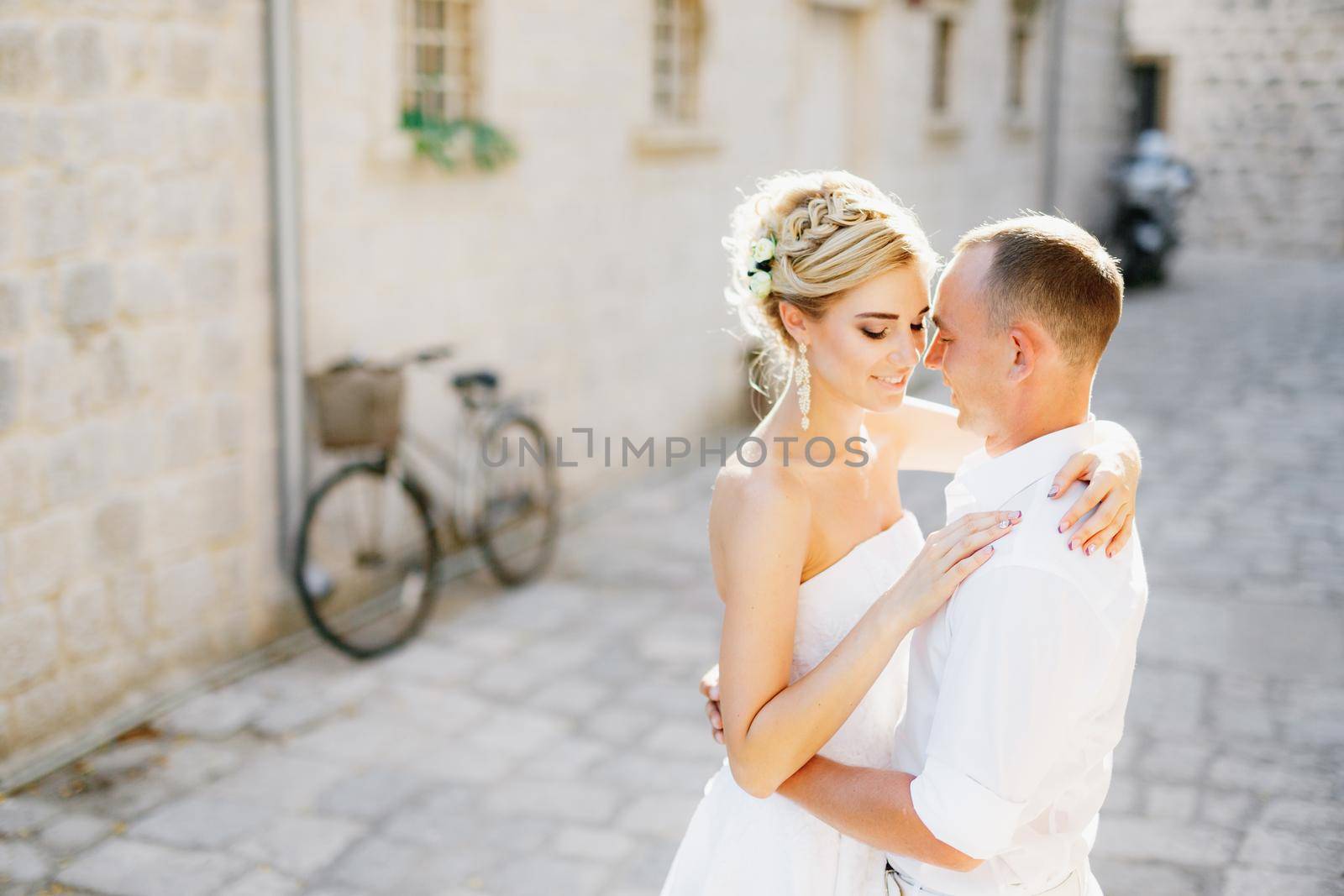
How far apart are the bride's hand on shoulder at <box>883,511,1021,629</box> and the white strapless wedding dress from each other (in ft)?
1.11

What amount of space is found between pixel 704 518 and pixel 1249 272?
15794 mm

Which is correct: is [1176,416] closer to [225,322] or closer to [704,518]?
[704,518]

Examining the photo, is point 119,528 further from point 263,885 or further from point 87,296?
point 263,885

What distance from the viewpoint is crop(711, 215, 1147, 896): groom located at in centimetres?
182

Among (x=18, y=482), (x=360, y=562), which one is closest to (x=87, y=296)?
(x=18, y=482)

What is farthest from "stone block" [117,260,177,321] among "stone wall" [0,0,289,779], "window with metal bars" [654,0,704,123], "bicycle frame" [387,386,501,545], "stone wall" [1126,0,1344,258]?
"stone wall" [1126,0,1344,258]

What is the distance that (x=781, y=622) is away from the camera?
2168mm

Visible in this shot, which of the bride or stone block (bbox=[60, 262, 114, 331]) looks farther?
stone block (bbox=[60, 262, 114, 331])

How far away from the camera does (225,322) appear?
554 cm

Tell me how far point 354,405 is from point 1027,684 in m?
4.42

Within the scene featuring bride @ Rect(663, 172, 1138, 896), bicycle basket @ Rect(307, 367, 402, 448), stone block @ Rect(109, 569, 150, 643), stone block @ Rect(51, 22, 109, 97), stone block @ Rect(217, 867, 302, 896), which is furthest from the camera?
bicycle basket @ Rect(307, 367, 402, 448)

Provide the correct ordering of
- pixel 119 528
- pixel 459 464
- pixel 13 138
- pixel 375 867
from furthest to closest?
pixel 459 464 < pixel 119 528 < pixel 13 138 < pixel 375 867

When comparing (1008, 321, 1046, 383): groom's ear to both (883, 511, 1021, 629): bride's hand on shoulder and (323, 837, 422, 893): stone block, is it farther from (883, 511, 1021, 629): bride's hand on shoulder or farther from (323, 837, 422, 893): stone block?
(323, 837, 422, 893): stone block

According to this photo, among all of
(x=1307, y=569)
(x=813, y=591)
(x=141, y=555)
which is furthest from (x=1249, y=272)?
(x=813, y=591)
